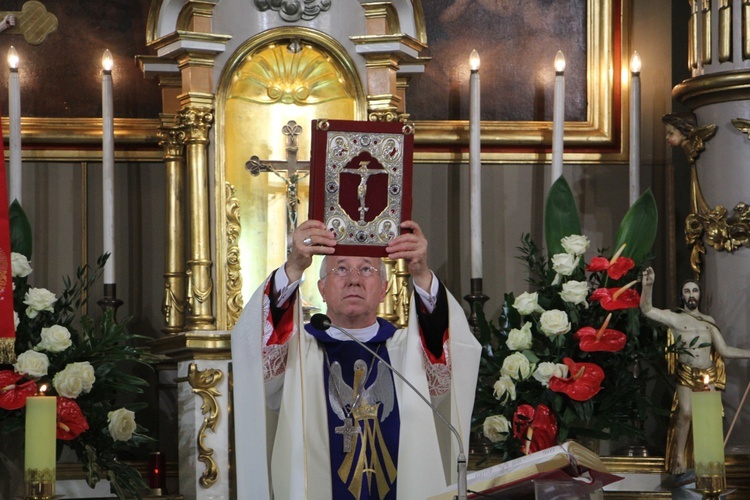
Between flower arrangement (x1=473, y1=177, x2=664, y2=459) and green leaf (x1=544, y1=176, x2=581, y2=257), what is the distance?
82 millimetres

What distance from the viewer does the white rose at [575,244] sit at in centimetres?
570

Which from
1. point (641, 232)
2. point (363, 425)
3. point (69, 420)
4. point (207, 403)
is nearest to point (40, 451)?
point (69, 420)

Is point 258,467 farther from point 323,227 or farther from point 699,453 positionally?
point 699,453

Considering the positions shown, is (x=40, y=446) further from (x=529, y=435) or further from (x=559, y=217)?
(x=559, y=217)

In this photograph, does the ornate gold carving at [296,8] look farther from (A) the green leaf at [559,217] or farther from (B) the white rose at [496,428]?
(B) the white rose at [496,428]

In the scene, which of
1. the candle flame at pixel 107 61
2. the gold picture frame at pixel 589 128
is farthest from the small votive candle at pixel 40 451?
the gold picture frame at pixel 589 128

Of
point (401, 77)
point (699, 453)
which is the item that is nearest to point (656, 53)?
point (401, 77)

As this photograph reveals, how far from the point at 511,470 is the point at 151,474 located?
2427 mm

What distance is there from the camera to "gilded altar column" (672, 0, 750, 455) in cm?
590

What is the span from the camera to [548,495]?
345 centimetres

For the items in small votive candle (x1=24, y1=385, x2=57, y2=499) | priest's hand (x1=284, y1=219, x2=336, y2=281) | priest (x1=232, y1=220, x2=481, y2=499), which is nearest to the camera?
small votive candle (x1=24, y1=385, x2=57, y2=499)

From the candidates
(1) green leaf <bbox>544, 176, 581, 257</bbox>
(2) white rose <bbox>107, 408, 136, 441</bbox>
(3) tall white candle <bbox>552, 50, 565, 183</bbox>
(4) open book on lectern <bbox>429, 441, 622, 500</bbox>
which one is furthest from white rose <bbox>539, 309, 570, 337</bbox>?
(2) white rose <bbox>107, 408, 136, 441</bbox>

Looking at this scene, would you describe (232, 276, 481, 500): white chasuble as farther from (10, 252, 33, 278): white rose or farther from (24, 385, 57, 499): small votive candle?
(24, 385, 57, 499): small votive candle

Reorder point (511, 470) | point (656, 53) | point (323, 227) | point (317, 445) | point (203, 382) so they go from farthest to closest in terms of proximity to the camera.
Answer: point (656, 53) < point (203, 382) < point (317, 445) < point (323, 227) < point (511, 470)
